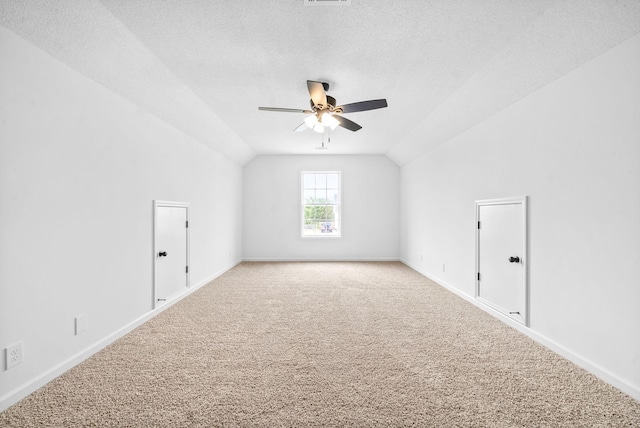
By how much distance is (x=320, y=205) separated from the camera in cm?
701

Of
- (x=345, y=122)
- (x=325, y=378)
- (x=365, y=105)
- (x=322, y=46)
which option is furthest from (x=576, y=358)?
(x=322, y=46)

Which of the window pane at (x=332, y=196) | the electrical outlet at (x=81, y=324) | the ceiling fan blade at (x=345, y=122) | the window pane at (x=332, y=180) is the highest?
the ceiling fan blade at (x=345, y=122)

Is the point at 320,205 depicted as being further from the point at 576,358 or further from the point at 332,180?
the point at 576,358

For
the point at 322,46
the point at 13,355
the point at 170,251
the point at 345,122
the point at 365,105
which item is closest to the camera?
the point at 13,355

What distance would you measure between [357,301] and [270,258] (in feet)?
11.5

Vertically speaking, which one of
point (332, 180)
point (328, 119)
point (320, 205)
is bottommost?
point (320, 205)

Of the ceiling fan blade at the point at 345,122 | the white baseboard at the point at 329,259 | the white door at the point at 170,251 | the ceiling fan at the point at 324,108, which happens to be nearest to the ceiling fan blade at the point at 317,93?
the ceiling fan at the point at 324,108

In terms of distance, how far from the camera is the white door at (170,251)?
3346 mm

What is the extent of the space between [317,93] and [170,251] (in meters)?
2.54

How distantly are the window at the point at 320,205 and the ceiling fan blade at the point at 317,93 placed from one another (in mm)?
4091

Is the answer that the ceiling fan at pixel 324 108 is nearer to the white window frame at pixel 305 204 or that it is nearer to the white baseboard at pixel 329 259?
the white window frame at pixel 305 204

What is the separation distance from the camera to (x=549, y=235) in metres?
2.46

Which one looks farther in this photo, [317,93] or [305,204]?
[305,204]

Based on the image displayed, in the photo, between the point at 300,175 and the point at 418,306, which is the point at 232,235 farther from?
the point at 418,306
